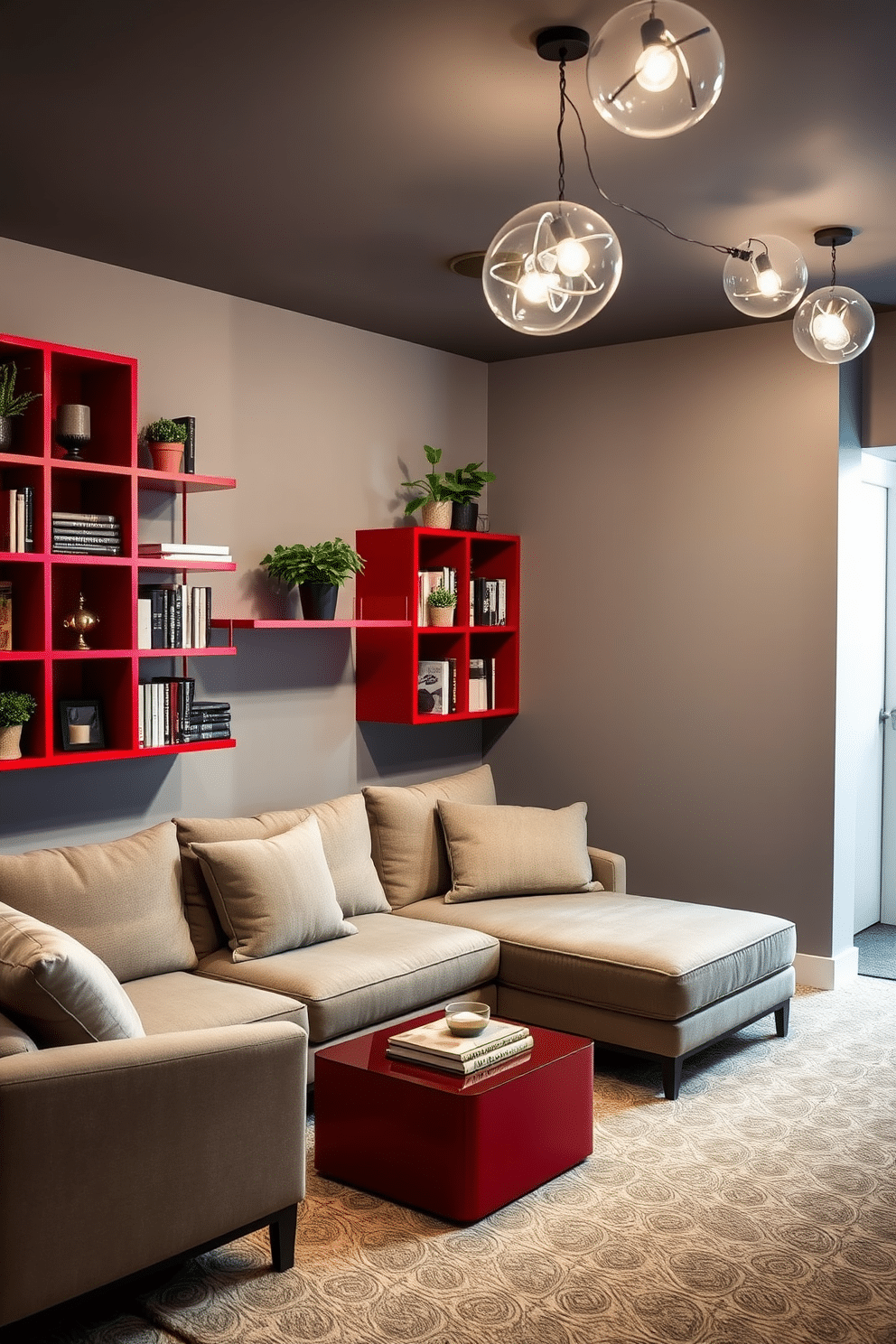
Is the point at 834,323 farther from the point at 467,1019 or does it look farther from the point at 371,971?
the point at 371,971

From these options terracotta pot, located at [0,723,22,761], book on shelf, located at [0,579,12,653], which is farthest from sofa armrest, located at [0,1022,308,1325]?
book on shelf, located at [0,579,12,653]

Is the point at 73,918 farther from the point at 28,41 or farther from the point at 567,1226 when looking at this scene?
the point at 28,41

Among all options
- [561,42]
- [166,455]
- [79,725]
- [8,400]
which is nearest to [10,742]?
[79,725]

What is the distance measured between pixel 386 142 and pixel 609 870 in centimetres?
286

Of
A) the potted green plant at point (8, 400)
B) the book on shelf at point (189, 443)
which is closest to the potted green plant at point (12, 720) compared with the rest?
the potted green plant at point (8, 400)

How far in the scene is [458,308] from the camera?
4766 millimetres

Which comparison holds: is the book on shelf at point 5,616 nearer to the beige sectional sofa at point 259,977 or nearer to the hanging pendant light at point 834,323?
the beige sectional sofa at point 259,977

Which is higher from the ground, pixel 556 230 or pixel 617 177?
pixel 617 177

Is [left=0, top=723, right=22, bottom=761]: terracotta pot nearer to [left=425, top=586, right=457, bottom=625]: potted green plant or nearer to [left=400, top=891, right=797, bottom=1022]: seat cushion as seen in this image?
Result: [left=400, top=891, right=797, bottom=1022]: seat cushion

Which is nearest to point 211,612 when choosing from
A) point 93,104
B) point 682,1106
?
point 93,104

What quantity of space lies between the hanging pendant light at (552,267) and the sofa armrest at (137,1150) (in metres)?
1.62

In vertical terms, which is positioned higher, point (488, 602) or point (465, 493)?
point (465, 493)

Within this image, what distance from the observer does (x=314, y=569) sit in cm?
462

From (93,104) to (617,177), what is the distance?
140 centimetres
